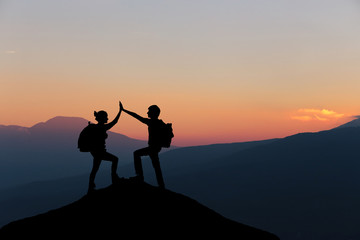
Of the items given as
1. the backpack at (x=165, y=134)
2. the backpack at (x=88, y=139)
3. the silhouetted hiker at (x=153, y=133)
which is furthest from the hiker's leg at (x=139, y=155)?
the backpack at (x=88, y=139)

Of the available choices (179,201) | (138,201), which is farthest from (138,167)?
(179,201)

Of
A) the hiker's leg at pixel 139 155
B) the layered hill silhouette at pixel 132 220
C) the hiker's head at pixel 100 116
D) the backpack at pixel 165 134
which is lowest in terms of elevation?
the layered hill silhouette at pixel 132 220

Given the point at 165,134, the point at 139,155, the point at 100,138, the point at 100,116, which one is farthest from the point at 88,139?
the point at 165,134

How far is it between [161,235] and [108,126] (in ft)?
15.3

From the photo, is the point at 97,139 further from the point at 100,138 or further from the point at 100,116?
the point at 100,116

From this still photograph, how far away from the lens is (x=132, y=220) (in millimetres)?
17172

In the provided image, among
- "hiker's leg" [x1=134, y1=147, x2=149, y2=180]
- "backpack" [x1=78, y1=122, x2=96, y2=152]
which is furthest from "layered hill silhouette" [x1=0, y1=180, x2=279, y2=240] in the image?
"backpack" [x1=78, y1=122, x2=96, y2=152]

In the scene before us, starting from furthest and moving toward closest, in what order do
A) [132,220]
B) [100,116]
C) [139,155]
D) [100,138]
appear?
[100,116], [100,138], [139,155], [132,220]

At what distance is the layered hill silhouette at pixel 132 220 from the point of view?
1677 centimetres

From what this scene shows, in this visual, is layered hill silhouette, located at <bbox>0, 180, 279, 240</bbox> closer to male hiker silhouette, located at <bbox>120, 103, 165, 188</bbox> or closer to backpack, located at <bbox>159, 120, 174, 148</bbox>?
male hiker silhouette, located at <bbox>120, 103, 165, 188</bbox>

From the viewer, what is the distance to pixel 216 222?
19.1 metres

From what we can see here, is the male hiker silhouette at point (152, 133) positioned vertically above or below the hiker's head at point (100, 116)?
below

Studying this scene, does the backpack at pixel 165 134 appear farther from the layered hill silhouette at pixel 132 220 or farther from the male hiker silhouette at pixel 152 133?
the layered hill silhouette at pixel 132 220

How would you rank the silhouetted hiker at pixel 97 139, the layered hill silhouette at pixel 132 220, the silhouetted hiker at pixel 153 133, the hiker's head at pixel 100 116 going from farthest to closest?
1. the hiker's head at pixel 100 116
2. the silhouetted hiker at pixel 97 139
3. the silhouetted hiker at pixel 153 133
4. the layered hill silhouette at pixel 132 220
